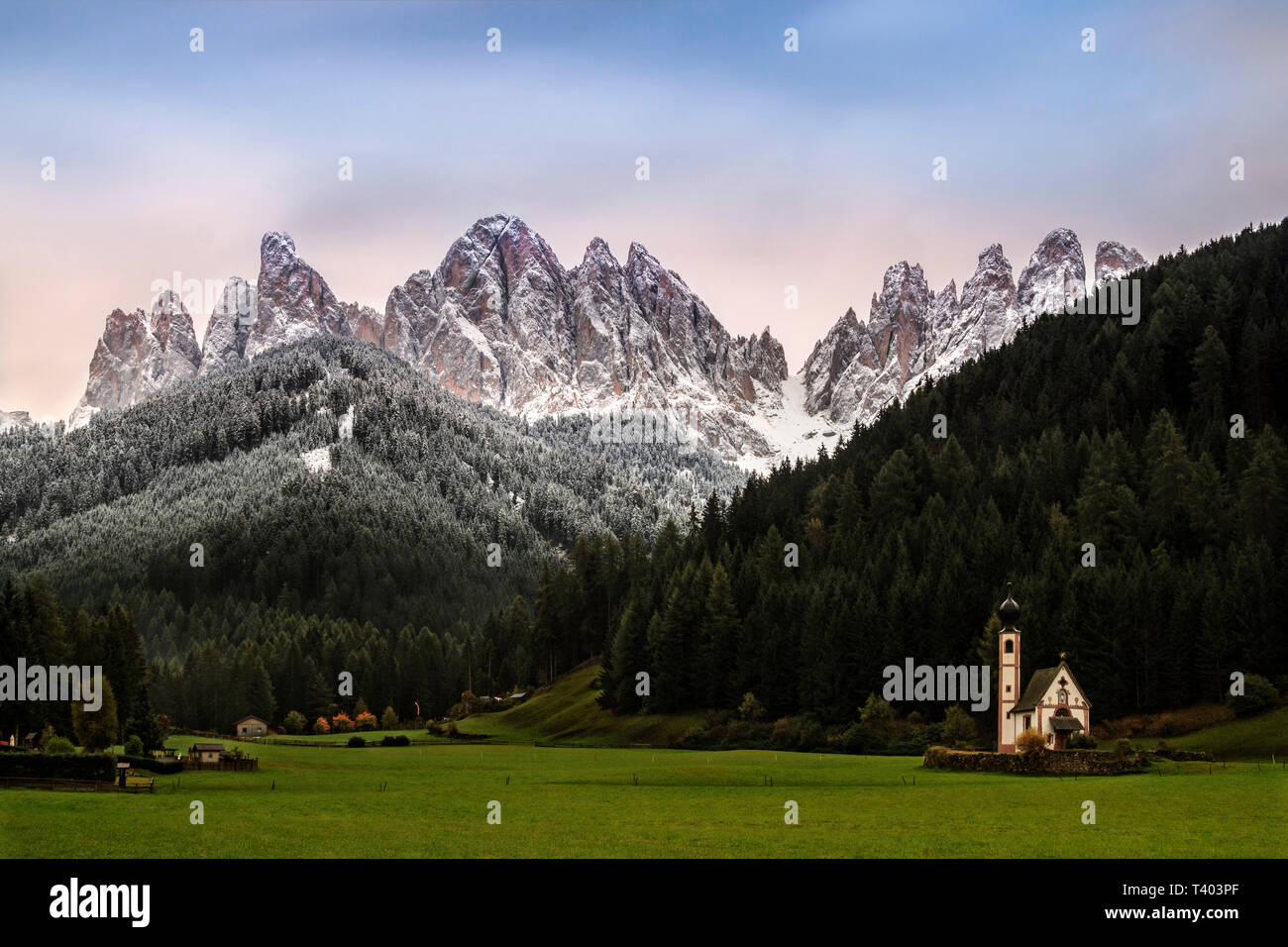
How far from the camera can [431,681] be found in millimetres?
182250

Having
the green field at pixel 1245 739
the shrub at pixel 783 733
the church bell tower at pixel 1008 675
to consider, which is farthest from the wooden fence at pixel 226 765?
the green field at pixel 1245 739

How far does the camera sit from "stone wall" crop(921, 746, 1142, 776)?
73562 mm

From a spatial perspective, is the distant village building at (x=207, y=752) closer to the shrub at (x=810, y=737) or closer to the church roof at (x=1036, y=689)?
the shrub at (x=810, y=737)

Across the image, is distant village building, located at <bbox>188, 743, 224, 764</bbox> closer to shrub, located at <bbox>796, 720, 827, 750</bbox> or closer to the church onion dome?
shrub, located at <bbox>796, 720, 827, 750</bbox>

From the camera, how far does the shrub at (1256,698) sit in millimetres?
90938

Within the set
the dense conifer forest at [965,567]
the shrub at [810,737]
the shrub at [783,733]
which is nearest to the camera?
Answer: the dense conifer forest at [965,567]

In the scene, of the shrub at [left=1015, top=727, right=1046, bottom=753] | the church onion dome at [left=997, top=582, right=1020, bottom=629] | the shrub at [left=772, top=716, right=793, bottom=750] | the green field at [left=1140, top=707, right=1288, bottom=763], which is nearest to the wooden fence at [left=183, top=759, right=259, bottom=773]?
the shrub at [left=772, top=716, right=793, bottom=750]

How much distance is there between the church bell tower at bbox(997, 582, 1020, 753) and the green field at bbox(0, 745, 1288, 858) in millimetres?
10556

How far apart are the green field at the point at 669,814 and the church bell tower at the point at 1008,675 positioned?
10556 mm

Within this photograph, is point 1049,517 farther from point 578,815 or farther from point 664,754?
point 578,815

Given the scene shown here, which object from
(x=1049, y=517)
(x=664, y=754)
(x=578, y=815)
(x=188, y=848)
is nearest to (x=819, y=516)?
(x=1049, y=517)

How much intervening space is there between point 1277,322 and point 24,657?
450 ft

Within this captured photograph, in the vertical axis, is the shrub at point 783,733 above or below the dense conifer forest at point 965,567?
below

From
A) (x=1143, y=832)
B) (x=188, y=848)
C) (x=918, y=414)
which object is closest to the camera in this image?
(x=188, y=848)
